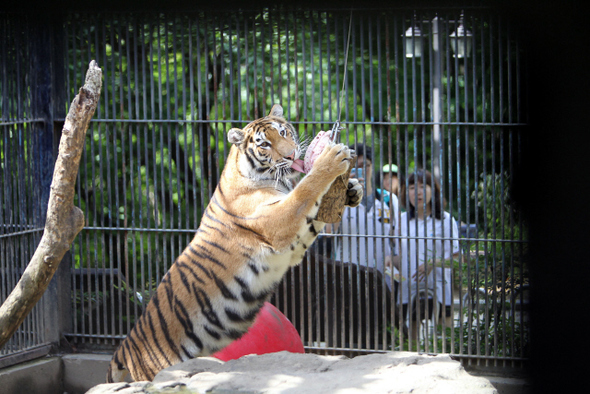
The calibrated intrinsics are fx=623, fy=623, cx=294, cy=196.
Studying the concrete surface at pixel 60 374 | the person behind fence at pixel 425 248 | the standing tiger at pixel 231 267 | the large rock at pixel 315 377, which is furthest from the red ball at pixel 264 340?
the concrete surface at pixel 60 374

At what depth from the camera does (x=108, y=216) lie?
5246 mm

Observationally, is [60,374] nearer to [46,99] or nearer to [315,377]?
[46,99]

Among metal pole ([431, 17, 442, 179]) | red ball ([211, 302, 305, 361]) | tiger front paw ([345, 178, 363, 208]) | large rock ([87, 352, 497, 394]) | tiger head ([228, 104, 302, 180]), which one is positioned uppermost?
metal pole ([431, 17, 442, 179])

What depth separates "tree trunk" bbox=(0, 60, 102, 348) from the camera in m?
2.72

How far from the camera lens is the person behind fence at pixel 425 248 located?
4.70 m

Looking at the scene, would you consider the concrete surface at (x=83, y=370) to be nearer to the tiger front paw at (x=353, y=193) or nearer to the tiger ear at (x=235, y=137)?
the tiger ear at (x=235, y=137)

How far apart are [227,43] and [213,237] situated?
194 centimetres

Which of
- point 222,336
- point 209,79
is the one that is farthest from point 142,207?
point 222,336

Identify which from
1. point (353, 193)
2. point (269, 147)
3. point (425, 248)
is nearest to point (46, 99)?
point (269, 147)

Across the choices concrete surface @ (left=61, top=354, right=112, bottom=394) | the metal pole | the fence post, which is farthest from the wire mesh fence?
the metal pole

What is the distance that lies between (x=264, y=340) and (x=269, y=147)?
3.98 feet

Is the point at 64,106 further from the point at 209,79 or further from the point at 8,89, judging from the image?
the point at 209,79

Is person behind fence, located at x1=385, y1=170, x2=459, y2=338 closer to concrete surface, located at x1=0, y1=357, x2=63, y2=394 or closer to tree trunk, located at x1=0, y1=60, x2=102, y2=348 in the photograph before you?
tree trunk, located at x1=0, y1=60, x2=102, y2=348

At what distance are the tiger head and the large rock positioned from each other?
1.07 m
